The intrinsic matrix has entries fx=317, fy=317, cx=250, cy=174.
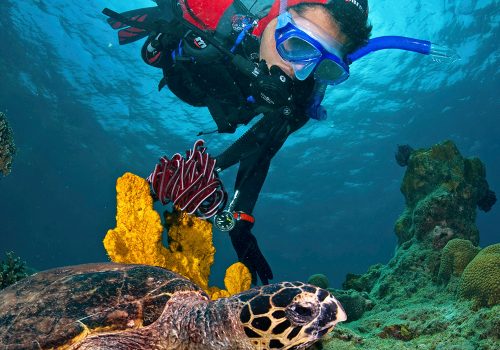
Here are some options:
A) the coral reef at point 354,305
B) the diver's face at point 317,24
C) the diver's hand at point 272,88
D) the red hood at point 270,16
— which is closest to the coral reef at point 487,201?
the coral reef at point 354,305

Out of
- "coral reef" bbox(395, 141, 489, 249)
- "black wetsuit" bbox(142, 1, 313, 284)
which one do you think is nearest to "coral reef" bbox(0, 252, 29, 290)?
"black wetsuit" bbox(142, 1, 313, 284)

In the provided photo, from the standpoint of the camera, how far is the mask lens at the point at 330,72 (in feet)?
13.8

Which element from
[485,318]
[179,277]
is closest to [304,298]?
[179,277]

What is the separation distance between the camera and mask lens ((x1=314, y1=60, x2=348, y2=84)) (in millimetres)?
4203

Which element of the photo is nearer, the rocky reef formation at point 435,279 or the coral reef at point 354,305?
the rocky reef formation at point 435,279

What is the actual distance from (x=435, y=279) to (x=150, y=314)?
4784 millimetres

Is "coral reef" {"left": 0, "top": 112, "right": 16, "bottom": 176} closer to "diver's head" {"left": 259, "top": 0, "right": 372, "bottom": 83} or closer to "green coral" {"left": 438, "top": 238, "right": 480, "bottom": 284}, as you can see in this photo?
"diver's head" {"left": 259, "top": 0, "right": 372, "bottom": 83}

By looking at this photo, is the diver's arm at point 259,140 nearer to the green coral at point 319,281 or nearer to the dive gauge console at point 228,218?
the dive gauge console at point 228,218

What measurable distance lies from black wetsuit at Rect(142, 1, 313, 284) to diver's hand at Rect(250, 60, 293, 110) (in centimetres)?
12

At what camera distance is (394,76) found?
18.4m

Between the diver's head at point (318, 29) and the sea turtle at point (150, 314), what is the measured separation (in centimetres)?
293

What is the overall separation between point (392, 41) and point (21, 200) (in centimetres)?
4886

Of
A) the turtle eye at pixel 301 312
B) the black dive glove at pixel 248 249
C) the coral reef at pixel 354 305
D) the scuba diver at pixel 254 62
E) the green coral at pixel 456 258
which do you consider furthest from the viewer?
the coral reef at pixel 354 305

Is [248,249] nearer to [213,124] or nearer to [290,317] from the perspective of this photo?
[290,317]
